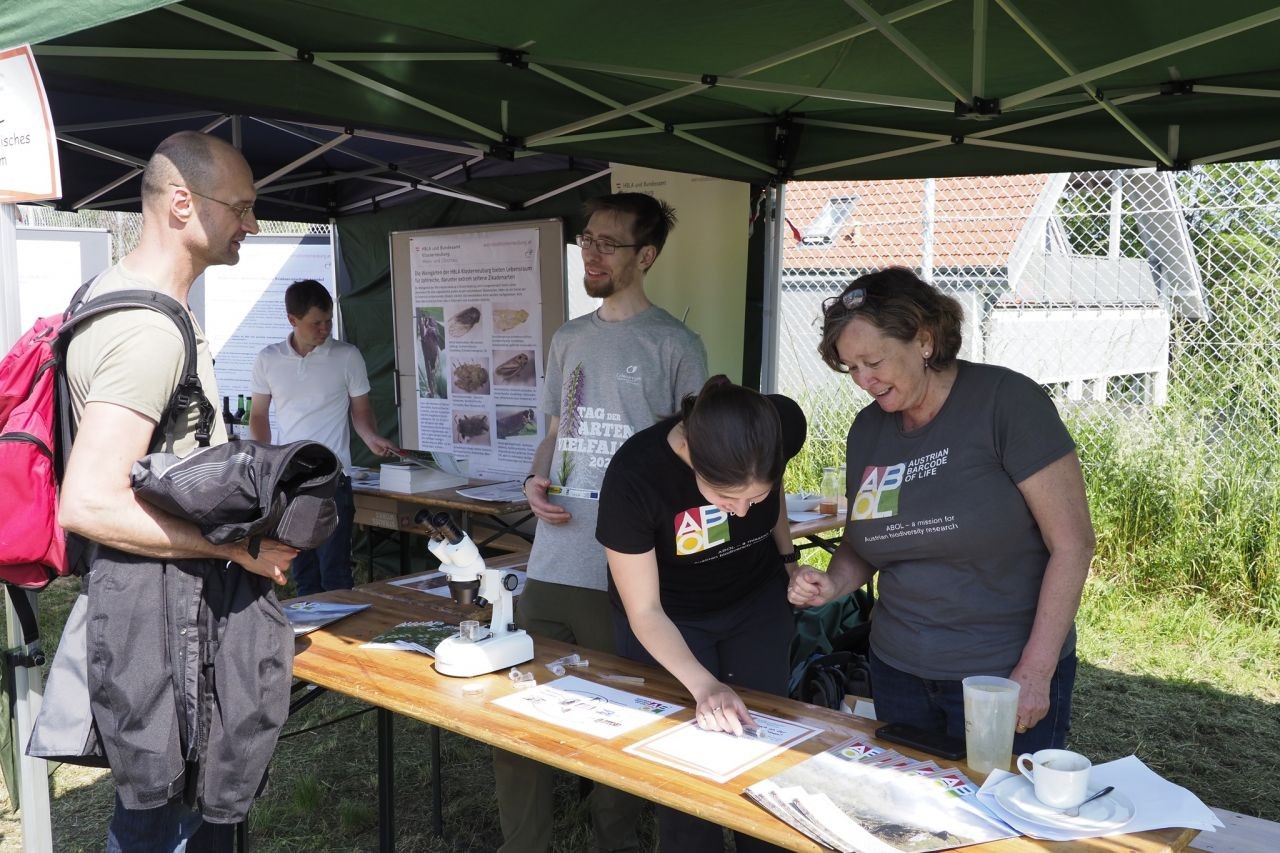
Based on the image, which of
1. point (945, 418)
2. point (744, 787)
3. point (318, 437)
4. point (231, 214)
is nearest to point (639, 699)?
point (744, 787)

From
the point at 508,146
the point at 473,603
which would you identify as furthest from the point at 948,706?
the point at 508,146

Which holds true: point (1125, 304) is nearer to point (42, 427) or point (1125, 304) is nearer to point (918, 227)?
point (918, 227)

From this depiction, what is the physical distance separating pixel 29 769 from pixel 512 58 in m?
2.07

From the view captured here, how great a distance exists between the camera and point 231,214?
174 cm

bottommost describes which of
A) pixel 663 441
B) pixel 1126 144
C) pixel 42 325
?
pixel 663 441

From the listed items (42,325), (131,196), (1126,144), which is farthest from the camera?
(131,196)

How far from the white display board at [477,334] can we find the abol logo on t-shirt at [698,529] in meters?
3.12

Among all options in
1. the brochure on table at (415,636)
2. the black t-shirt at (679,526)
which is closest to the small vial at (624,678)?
the black t-shirt at (679,526)

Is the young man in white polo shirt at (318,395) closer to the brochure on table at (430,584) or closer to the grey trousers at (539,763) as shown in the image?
the brochure on table at (430,584)

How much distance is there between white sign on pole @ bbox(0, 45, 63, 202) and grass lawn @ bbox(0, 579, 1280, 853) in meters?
2.09

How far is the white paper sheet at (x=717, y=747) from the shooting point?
165cm

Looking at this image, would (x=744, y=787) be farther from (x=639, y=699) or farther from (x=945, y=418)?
(x=945, y=418)

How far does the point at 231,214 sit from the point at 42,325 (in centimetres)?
35

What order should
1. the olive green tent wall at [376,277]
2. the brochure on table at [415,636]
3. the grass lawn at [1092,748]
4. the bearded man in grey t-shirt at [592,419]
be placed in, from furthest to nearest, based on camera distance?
the olive green tent wall at [376,277], the grass lawn at [1092,748], the bearded man in grey t-shirt at [592,419], the brochure on table at [415,636]
